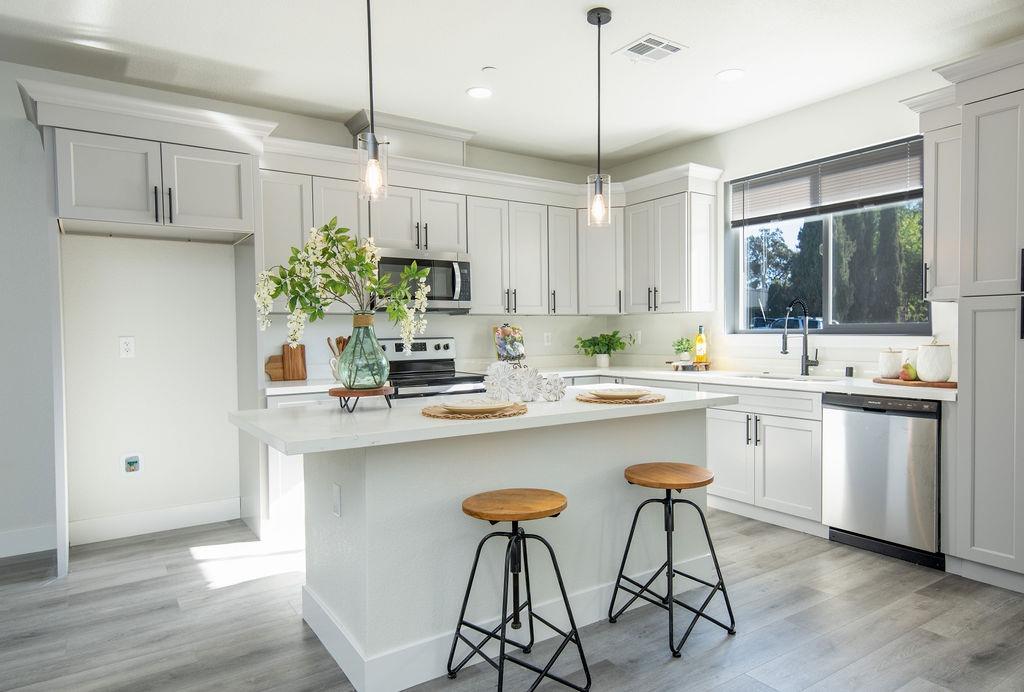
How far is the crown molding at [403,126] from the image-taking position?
14.0 ft

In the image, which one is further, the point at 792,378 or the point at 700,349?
the point at 700,349

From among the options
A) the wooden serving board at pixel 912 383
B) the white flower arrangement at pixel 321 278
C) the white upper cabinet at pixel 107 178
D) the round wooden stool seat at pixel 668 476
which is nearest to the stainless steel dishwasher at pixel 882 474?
the wooden serving board at pixel 912 383

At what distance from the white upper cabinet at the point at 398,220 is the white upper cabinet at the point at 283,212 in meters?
0.46

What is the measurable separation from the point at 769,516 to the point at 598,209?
240 centimetres

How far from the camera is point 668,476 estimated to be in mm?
2428

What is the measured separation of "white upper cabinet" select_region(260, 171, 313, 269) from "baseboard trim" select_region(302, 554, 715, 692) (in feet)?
6.94

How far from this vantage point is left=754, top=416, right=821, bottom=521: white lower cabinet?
3.62m

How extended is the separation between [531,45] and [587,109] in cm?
105

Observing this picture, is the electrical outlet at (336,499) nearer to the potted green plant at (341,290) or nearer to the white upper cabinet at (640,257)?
the potted green plant at (341,290)

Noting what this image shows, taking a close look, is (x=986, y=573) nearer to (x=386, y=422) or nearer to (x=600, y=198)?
(x=600, y=198)

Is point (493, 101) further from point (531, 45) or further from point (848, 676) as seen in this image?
point (848, 676)

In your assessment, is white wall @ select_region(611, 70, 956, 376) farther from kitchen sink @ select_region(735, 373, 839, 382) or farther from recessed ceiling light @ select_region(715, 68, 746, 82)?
recessed ceiling light @ select_region(715, 68, 746, 82)

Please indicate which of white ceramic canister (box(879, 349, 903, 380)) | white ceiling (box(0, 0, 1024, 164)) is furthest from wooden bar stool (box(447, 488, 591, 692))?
white ceramic canister (box(879, 349, 903, 380))

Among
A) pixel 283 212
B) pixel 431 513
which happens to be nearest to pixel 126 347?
pixel 283 212
